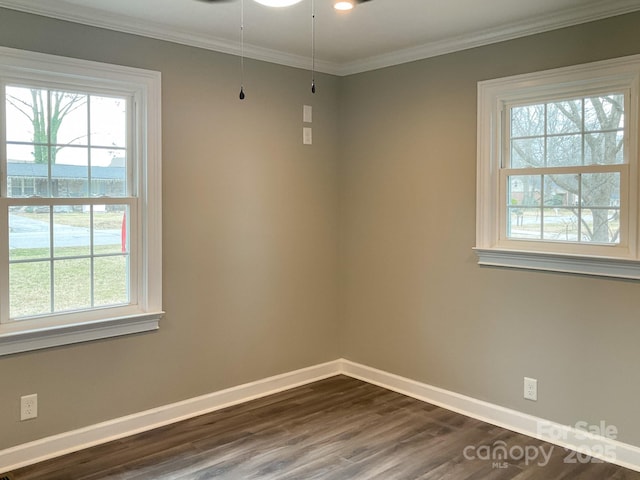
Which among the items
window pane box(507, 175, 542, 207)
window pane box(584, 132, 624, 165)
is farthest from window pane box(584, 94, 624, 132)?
window pane box(507, 175, 542, 207)

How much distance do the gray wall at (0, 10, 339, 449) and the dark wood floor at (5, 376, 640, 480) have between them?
0.27 metres

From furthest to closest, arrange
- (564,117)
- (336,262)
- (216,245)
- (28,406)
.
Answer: (336,262) → (216,245) → (564,117) → (28,406)

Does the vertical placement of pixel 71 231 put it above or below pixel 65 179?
below

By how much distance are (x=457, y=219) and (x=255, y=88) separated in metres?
1.64

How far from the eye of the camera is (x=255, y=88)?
12.7 ft

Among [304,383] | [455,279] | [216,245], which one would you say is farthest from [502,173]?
[304,383]

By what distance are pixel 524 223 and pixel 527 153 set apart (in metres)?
0.43

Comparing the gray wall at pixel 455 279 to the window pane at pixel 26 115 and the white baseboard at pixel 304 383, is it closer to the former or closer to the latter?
the white baseboard at pixel 304 383

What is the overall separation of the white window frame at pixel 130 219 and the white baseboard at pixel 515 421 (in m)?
1.77

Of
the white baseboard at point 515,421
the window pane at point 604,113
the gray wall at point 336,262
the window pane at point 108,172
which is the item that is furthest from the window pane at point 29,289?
the window pane at point 604,113

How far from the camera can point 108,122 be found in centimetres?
327

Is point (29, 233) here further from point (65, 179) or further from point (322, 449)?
point (322, 449)

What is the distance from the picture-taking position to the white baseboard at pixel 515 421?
3010 millimetres

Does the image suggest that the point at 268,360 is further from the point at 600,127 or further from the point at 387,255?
the point at 600,127
